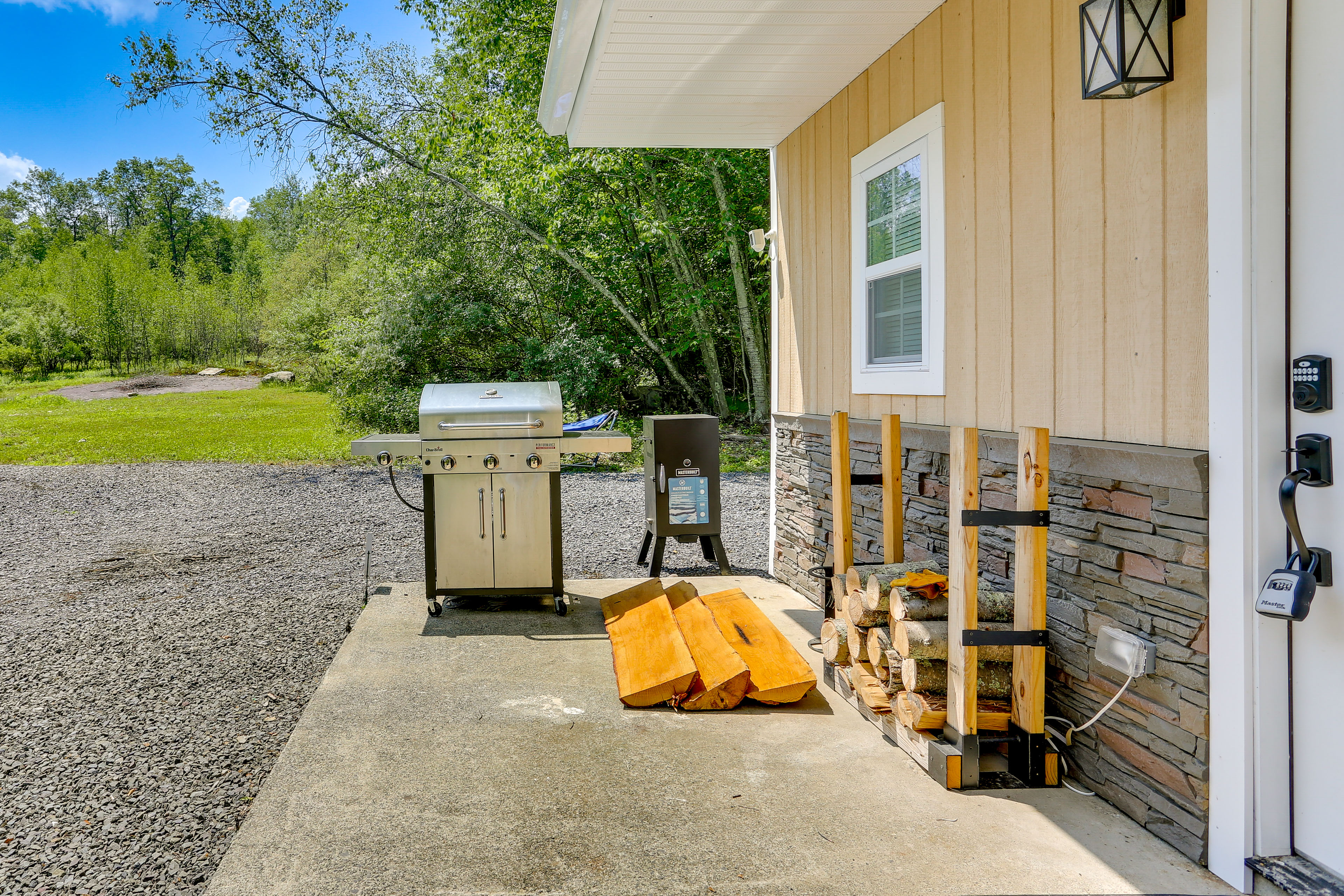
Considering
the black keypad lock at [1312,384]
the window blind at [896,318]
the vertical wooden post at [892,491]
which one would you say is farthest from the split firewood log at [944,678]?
the window blind at [896,318]

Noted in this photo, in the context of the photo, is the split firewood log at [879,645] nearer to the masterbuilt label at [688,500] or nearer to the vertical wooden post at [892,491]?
the vertical wooden post at [892,491]

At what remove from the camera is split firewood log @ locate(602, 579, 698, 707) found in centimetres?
310

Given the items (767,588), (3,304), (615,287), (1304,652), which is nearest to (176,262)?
(3,304)

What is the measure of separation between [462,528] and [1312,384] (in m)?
3.60

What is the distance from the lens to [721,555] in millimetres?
5344

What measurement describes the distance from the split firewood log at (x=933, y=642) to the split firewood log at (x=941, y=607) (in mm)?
14

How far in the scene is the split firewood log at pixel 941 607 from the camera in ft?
8.46

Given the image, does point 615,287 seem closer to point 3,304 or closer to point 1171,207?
point 1171,207

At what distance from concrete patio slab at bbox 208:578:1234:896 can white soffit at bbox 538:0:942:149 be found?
105 inches

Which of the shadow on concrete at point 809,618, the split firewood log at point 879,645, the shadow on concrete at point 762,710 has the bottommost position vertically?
the shadow on concrete at point 762,710

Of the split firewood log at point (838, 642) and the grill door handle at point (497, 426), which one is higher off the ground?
the grill door handle at point (497, 426)

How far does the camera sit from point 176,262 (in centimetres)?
4138

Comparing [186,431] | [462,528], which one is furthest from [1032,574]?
[186,431]

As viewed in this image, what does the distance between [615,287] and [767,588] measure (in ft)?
33.4
